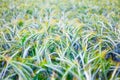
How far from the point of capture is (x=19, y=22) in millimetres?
3041

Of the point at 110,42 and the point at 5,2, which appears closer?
the point at 110,42

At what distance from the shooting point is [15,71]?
70.0 inches

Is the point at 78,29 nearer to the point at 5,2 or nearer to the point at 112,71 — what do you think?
the point at 112,71

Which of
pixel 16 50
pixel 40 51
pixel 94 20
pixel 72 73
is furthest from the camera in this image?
pixel 94 20

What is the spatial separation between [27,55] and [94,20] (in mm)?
1392

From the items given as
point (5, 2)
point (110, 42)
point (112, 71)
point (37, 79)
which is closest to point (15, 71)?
point (37, 79)

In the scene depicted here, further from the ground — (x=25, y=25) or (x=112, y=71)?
(x=25, y=25)

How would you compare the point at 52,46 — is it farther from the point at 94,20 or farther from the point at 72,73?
the point at 94,20

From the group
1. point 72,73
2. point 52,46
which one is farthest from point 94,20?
point 72,73

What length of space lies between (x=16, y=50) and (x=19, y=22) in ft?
2.85

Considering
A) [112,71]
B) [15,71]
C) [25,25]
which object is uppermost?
[25,25]

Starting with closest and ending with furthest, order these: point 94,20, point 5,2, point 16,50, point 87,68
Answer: point 87,68
point 16,50
point 94,20
point 5,2

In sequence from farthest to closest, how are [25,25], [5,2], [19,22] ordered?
[5,2] < [19,22] < [25,25]

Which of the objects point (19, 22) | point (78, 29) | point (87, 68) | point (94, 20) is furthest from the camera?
point (94, 20)
